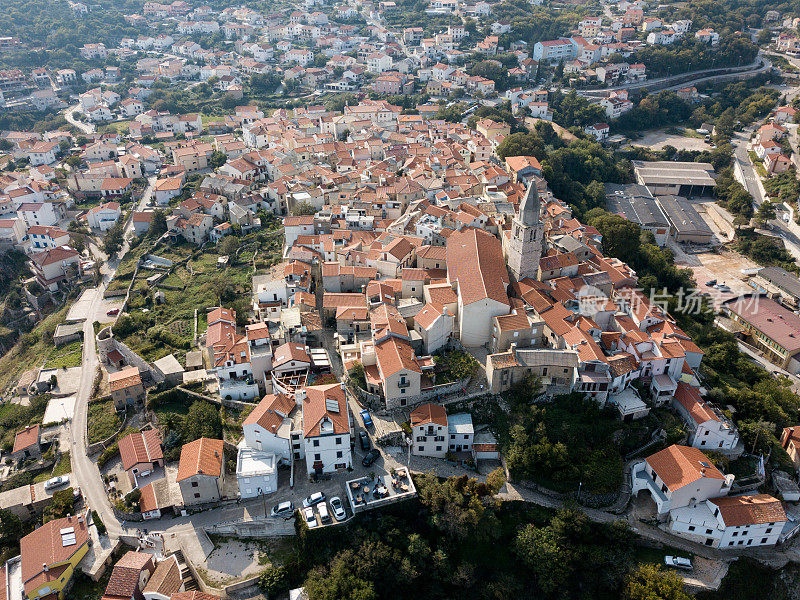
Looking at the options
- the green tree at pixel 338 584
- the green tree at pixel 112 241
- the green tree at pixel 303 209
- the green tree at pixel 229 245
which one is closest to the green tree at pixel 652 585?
the green tree at pixel 338 584

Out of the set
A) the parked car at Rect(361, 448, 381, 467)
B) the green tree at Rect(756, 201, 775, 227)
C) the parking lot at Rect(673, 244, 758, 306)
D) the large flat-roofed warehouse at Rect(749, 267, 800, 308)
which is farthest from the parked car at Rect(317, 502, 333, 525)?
the green tree at Rect(756, 201, 775, 227)

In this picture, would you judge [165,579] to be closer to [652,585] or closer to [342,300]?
[342,300]

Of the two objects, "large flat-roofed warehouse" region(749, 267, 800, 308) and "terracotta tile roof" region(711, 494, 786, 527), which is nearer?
"terracotta tile roof" region(711, 494, 786, 527)

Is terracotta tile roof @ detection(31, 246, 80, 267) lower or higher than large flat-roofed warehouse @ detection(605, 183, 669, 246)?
higher

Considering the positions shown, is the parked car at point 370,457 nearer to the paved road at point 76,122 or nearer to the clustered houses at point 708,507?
the clustered houses at point 708,507

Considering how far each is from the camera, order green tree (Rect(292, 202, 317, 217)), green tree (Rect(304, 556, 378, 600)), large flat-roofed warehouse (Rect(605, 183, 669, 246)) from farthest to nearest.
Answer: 1. large flat-roofed warehouse (Rect(605, 183, 669, 246))
2. green tree (Rect(292, 202, 317, 217))
3. green tree (Rect(304, 556, 378, 600))

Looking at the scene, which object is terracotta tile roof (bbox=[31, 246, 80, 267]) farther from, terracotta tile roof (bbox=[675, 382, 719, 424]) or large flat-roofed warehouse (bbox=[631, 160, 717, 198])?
large flat-roofed warehouse (bbox=[631, 160, 717, 198])
